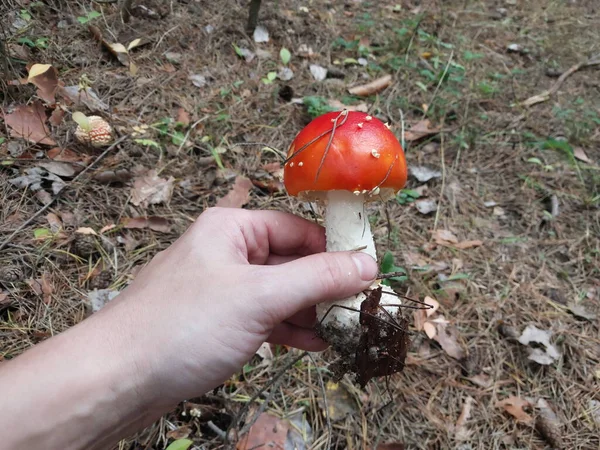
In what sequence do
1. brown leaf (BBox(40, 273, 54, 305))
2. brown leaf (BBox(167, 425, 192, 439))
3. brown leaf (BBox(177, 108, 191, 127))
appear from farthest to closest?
brown leaf (BBox(177, 108, 191, 127)) < brown leaf (BBox(40, 273, 54, 305)) < brown leaf (BBox(167, 425, 192, 439))

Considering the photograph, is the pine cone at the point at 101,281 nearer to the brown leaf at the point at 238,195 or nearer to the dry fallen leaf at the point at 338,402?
the brown leaf at the point at 238,195

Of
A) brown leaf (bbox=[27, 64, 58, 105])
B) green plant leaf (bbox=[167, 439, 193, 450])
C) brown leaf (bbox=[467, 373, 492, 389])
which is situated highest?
brown leaf (bbox=[27, 64, 58, 105])

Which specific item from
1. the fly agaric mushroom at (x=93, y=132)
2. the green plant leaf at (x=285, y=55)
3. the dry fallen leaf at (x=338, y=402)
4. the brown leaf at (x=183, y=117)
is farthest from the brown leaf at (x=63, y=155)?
the dry fallen leaf at (x=338, y=402)

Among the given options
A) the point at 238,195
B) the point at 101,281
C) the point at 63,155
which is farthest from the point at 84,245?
the point at 238,195

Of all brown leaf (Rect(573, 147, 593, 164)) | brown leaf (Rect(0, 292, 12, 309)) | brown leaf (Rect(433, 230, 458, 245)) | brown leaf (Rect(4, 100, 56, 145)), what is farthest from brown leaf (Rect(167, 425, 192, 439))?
brown leaf (Rect(573, 147, 593, 164))

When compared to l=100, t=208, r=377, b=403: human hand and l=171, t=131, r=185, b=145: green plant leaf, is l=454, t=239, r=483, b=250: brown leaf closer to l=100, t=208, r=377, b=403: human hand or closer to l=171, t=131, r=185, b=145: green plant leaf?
l=100, t=208, r=377, b=403: human hand

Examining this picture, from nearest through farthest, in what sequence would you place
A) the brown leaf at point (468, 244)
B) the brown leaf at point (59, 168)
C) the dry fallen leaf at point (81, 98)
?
the brown leaf at point (59, 168)
the brown leaf at point (468, 244)
the dry fallen leaf at point (81, 98)
